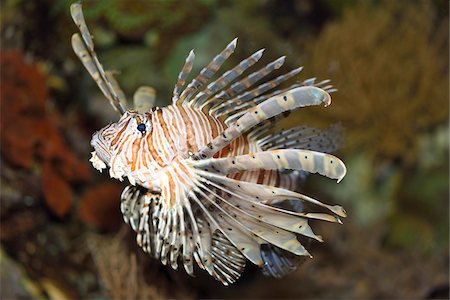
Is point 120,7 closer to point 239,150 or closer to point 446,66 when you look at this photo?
point 239,150

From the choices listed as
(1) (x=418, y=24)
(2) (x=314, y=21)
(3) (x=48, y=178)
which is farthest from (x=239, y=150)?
(2) (x=314, y=21)

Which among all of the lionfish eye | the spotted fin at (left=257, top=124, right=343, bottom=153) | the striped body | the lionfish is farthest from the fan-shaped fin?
the spotted fin at (left=257, top=124, right=343, bottom=153)

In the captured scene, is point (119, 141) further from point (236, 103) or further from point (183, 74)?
point (236, 103)

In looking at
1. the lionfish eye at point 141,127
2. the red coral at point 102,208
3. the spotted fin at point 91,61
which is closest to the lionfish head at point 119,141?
the lionfish eye at point 141,127

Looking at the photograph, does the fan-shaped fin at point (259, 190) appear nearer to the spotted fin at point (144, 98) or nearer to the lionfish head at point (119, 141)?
the lionfish head at point (119, 141)

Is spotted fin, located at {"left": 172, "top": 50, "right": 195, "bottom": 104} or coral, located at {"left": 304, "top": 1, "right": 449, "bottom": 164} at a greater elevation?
spotted fin, located at {"left": 172, "top": 50, "right": 195, "bottom": 104}

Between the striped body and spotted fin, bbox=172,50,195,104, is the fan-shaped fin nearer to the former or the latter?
the striped body
